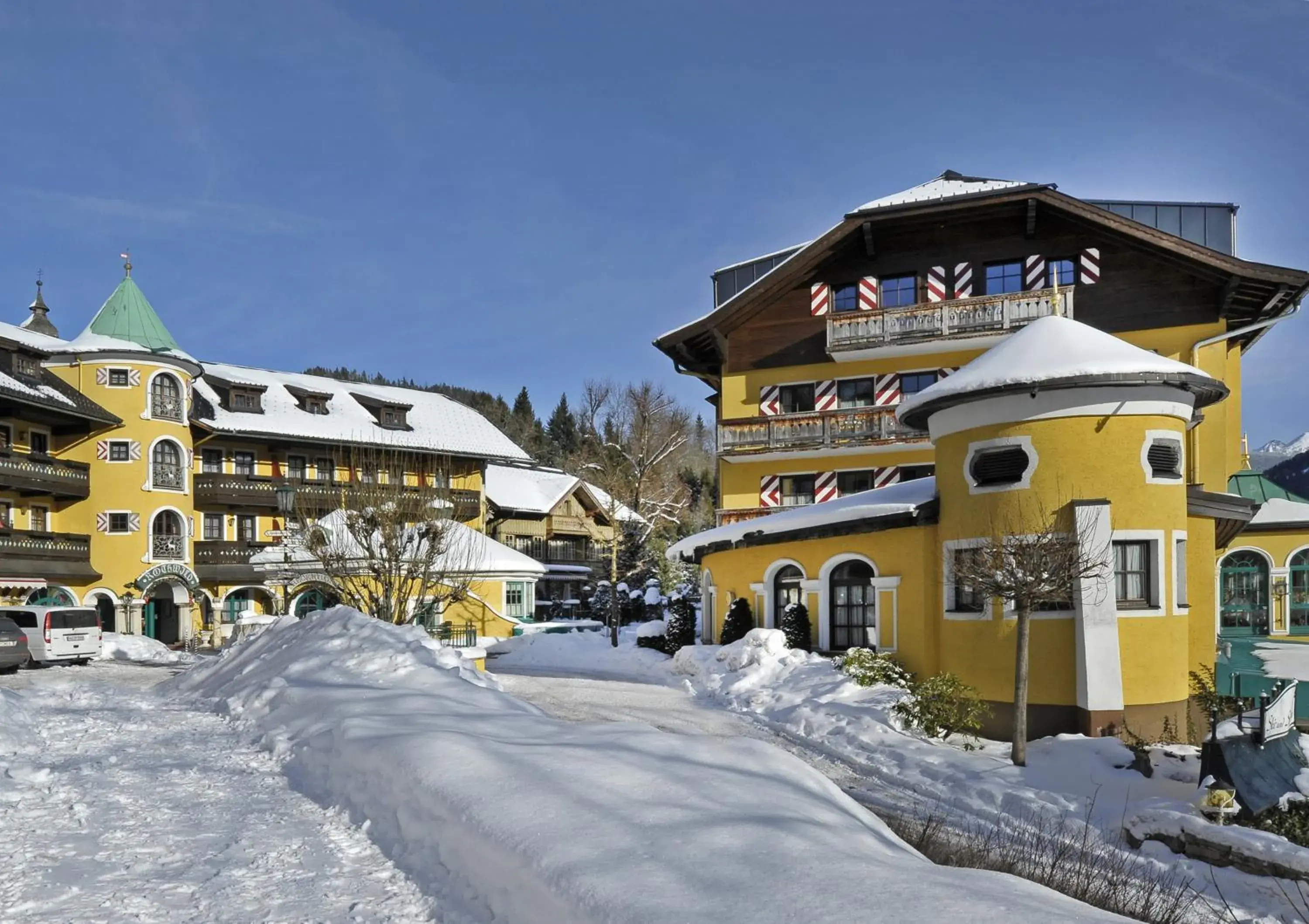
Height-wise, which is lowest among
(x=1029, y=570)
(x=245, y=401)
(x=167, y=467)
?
(x=1029, y=570)

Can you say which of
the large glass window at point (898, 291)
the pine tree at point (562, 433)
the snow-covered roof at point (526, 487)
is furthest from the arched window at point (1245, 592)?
the pine tree at point (562, 433)

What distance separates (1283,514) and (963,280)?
12.8m

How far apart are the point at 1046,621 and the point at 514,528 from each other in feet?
125

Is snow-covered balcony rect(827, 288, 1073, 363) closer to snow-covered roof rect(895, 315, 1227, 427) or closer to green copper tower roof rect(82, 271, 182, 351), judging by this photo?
snow-covered roof rect(895, 315, 1227, 427)

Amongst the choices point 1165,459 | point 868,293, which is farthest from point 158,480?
point 1165,459

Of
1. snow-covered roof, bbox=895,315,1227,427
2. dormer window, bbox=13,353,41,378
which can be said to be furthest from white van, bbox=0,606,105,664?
snow-covered roof, bbox=895,315,1227,427

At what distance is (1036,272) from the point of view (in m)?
26.3

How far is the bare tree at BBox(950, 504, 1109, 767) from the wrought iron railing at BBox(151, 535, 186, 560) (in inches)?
1200

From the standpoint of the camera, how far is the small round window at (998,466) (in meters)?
15.5

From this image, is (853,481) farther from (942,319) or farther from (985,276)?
(985,276)

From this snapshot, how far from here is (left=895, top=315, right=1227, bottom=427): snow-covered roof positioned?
1484 cm

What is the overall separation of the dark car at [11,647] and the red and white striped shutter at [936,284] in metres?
23.6

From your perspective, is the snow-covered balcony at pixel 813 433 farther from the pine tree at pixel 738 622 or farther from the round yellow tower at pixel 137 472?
the round yellow tower at pixel 137 472

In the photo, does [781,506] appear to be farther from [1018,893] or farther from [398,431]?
[1018,893]
